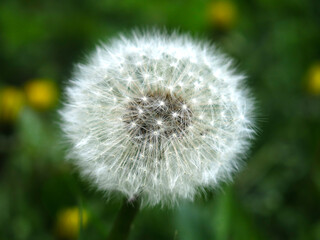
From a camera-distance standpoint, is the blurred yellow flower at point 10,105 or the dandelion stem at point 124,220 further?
the blurred yellow flower at point 10,105

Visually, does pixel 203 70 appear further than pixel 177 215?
No

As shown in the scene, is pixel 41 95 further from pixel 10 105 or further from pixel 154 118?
pixel 154 118

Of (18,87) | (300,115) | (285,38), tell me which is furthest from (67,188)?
(285,38)

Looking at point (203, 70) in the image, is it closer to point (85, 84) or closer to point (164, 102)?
point (164, 102)

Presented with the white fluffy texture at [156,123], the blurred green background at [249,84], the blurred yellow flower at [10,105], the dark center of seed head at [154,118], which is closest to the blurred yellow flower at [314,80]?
the blurred green background at [249,84]

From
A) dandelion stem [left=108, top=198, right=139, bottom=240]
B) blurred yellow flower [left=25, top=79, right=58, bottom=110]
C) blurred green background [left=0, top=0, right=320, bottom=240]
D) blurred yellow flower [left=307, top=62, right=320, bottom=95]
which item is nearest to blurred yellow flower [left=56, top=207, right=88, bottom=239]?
blurred green background [left=0, top=0, right=320, bottom=240]

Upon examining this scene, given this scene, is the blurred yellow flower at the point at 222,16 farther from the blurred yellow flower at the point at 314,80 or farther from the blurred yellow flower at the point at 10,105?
the blurred yellow flower at the point at 10,105

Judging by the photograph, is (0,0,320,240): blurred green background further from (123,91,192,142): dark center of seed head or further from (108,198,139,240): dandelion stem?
(123,91,192,142): dark center of seed head

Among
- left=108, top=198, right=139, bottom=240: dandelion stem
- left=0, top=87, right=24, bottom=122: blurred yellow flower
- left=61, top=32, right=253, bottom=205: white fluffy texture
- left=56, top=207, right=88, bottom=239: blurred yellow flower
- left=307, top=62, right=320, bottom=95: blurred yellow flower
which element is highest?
left=307, top=62, right=320, bottom=95: blurred yellow flower
